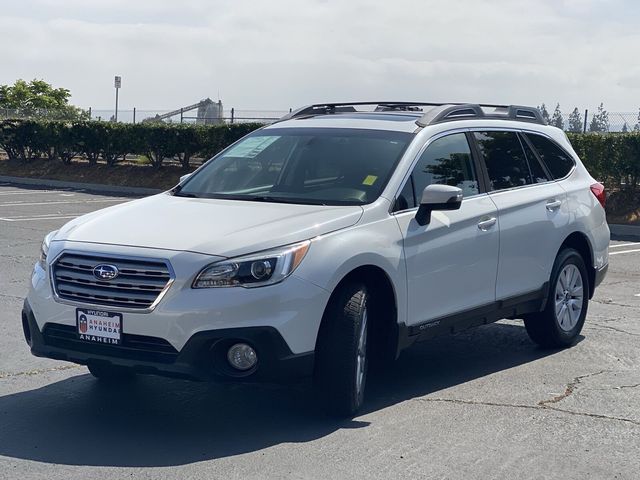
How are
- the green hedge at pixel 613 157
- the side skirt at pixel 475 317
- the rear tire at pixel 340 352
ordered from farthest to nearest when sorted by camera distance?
Answer: the green hedge at pixel 613 157 → the side skirt at pixel 475 317 → the rear tire at pixel 340 352

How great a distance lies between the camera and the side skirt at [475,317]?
21.8 feet

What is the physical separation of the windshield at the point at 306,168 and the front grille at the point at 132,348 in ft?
4.80

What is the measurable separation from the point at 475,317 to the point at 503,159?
137 centimetres

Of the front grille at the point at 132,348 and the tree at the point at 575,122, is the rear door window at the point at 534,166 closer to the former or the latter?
the front grille at the point at 132,348

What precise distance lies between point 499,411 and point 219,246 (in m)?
2.10

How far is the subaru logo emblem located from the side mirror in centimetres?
200

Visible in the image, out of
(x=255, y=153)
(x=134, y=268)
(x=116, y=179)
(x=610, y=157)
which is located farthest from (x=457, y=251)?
(x=116, y=179)

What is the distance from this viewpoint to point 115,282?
5.72 m

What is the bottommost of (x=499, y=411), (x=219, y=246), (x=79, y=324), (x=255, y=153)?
(x=499, y=411)

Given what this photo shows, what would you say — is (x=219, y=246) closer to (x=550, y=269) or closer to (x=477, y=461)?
(x=477, y=461)

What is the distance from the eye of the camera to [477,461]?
214 inches

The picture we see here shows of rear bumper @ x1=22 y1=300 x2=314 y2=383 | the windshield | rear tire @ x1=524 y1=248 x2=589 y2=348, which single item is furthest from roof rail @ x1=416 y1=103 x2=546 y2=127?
rear bumper @ x1=22 y1=300 x2=314 y2=383

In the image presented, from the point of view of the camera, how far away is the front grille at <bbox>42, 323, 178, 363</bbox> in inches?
221

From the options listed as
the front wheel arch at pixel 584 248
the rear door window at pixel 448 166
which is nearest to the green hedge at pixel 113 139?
the front wheel arch at pixel 584 248
